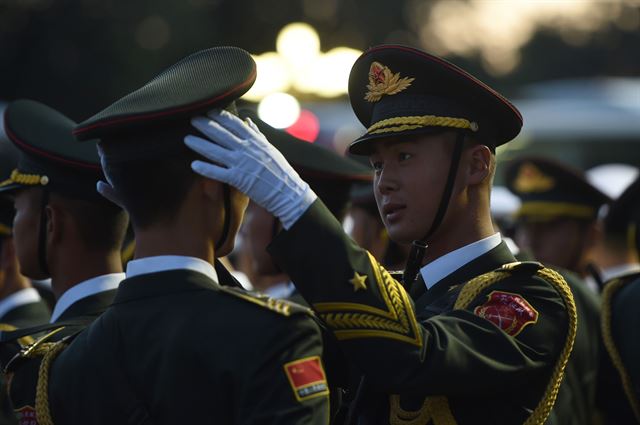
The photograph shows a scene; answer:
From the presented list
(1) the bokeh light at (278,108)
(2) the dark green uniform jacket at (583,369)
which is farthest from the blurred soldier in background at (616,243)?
(1) the bokeh light at (278,108)

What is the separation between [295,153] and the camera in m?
5.23

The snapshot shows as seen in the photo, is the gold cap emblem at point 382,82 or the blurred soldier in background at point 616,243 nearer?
the gold cap emblem at point 382,82

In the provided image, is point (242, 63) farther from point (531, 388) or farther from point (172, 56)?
point (172, 56)

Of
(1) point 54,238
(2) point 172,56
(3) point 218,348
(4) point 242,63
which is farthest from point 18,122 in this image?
(2) point 172,56

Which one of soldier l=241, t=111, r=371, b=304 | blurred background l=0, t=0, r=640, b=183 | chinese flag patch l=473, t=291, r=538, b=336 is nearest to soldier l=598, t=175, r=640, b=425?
soldier l=241, t=111, r=371, b=304

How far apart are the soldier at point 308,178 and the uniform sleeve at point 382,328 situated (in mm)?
1281

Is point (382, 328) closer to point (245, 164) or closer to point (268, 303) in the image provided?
point (268, 303)

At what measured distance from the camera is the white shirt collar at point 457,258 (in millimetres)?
3906

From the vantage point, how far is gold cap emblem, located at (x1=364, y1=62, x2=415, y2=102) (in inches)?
156

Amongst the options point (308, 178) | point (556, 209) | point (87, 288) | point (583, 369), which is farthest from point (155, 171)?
point (556, 209)

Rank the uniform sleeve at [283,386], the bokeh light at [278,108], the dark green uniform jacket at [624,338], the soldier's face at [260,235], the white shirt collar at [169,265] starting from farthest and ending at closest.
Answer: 1. the bokeh light at [278,108]
2. the soldier's face at [260,235]
3. the dark green uniform jacket at [624,338]
4. the white shirt collar at [169,265]
5. the uniform sleeve at [283,386]

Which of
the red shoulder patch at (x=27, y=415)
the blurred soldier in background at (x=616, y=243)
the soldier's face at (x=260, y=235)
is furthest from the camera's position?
the blurred soldier in background at (x=616, y=243)

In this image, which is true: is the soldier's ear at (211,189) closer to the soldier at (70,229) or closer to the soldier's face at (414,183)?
the soldier's face at (414,183)

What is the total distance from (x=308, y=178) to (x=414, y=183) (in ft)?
5.27
